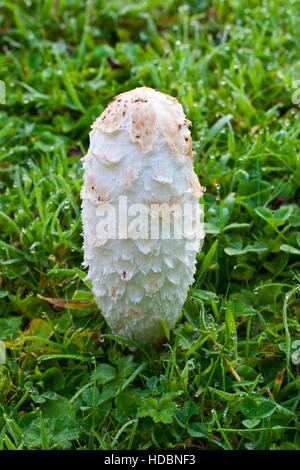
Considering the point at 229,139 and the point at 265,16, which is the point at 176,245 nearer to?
the point at 229,139

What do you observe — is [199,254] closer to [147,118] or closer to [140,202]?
[140,202]

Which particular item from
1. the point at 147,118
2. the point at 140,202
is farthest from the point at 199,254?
the point at 147,118

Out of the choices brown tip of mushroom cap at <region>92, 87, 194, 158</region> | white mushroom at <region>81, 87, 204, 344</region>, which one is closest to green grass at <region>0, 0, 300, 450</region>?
white mushroom at <region>81, 87, 204, 344</region>

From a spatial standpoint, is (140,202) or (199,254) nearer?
(140,202)

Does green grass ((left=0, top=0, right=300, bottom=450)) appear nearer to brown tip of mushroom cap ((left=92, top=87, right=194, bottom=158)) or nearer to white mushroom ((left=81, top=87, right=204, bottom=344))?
white mushroom ((left=81, top=87, right=204, bottom=344))

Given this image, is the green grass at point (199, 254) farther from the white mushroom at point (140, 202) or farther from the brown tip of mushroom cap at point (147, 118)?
the brown tip of mushroom cap at point (147, 118)
